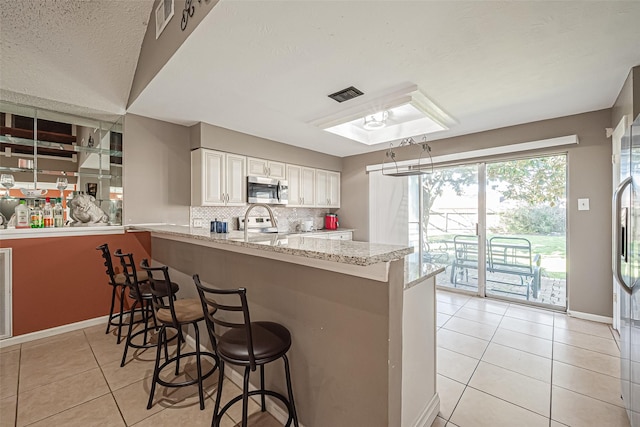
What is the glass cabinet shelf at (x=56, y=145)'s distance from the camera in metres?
2.76

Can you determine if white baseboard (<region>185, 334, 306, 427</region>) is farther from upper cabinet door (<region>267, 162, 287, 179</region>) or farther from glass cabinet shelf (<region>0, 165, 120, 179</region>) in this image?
upper cabinet door (<region>267, 162, 287, 179</region>)

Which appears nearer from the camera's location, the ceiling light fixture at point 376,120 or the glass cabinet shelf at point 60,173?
the glass cabinet shelf at point 60,173

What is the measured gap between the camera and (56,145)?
3002 millimetres

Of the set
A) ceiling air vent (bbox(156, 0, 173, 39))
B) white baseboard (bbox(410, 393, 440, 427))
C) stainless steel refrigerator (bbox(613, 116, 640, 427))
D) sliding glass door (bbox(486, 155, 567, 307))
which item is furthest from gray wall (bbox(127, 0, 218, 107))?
sliding glass door (bbox(486, 155, 567, 307))

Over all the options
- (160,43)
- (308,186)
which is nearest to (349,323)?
(160,43)

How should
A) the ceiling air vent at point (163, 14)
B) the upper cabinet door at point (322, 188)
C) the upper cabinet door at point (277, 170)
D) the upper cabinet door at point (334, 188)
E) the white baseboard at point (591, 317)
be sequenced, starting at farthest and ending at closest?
the upper cabinet door at point (334, 188) → the upper cabinet door at point (322, 188) → the upper cabinet door at point (277, 170) → the white baseboard at point (591, 317) → the ceiling air vent at point (163, 14)

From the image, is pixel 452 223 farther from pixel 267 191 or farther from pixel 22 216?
pixel 22 216

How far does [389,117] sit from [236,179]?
2.30 metres

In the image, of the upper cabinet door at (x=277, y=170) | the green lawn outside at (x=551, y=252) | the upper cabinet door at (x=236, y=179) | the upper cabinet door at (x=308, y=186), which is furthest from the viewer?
the upper cabinet door at (x=308, y=186)

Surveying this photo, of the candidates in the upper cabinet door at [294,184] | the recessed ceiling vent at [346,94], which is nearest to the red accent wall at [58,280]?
the upper cabinet door at [294,184]

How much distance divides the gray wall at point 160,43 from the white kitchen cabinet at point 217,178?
981 mm

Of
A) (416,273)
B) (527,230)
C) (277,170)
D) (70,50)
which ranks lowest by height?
(416,273)

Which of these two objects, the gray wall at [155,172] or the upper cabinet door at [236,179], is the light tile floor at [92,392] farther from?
the upper cabinet door at [236,179]

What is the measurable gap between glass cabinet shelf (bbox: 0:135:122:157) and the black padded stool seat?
9.59 feet
